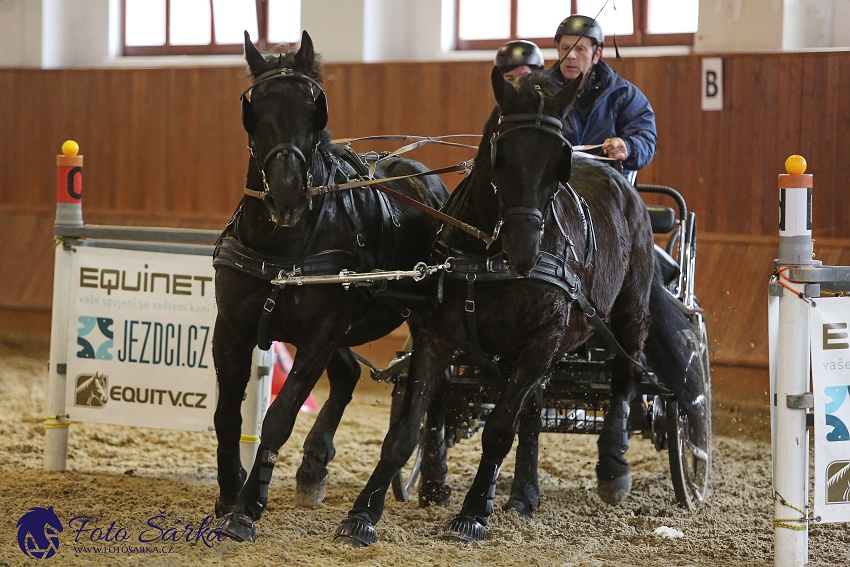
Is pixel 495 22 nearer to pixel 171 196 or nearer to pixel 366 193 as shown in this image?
pixel 171 196

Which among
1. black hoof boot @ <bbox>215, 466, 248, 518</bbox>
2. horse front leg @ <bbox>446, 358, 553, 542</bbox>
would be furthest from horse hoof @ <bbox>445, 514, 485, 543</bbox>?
black hoof boot @ <bbox>215, 466, 248, 518</bbox>

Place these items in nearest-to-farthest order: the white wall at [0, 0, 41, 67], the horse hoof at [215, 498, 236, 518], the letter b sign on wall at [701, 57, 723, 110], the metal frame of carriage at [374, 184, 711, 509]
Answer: the horse hoof at [215, 498, 236, 518], the metal frame of carriage at [374, 184, 711, 509], the letter b sign on wall at [701, 57, 723, 110], the white wall at [0, 0, 41, 67]

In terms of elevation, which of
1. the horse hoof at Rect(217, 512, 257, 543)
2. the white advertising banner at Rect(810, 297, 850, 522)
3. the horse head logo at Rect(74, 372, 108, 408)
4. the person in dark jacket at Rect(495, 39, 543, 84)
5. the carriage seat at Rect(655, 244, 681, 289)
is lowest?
the horse hoof at Rect(217, 512, 257, 543)

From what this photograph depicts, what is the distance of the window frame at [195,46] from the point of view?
955cm

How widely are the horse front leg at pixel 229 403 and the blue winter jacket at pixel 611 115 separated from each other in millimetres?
2004

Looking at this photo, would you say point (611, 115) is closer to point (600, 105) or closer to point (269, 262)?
point (600, 105)

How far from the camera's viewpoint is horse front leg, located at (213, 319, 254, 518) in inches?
152

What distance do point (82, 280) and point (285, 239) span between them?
72.5 inches

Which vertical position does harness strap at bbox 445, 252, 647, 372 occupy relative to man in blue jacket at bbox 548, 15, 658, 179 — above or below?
below

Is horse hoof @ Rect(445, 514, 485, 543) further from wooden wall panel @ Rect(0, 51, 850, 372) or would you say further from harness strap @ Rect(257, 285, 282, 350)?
wooden wall panel @ Rect(0, 51, 850, 372)

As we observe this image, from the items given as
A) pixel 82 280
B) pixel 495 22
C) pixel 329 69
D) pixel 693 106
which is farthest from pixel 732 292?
pixel 82 280

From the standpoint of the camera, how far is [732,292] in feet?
24.6

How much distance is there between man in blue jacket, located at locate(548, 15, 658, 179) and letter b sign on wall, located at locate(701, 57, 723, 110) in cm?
275

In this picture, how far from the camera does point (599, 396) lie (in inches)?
181
